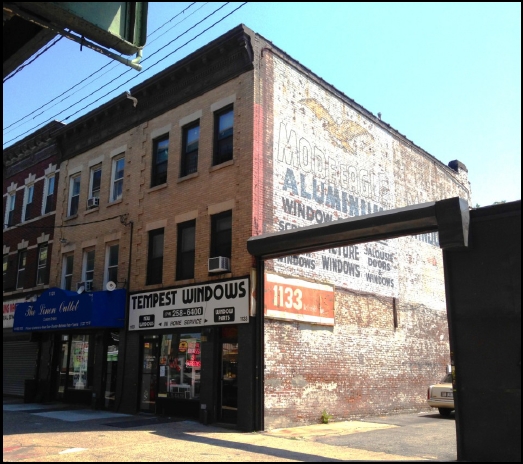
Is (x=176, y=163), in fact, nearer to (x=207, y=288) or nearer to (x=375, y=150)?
(x=207, y=288)

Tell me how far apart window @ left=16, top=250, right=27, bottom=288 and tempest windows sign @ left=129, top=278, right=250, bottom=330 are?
865 cm

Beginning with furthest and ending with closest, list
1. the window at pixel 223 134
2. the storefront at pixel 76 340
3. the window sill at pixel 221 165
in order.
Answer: the storefront at pixel 76 340
the window at pixel 223 134
the window sill at pixel 221 165

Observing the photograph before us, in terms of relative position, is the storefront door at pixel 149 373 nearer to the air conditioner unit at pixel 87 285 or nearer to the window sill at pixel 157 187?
the air conditioner unit at pixel 87 285

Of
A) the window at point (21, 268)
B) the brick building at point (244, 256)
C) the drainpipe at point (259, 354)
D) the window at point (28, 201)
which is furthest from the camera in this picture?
the window at point (28, 201)

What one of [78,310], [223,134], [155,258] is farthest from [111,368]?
[223,134]

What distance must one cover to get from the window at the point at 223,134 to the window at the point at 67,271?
8576 millimetres

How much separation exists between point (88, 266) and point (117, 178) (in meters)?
3.58

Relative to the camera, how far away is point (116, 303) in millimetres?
17906

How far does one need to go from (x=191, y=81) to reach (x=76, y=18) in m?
13.2

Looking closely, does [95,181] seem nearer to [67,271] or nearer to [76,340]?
[67,271]

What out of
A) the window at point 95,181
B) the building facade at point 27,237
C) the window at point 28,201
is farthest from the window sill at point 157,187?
the window at point 28,201

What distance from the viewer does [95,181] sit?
2144cm

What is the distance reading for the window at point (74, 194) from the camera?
72.3 feet

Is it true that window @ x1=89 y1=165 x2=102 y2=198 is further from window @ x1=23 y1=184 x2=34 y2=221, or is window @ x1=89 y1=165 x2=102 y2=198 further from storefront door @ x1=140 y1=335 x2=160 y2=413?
storefront door @ x1=140 y1=335 x2=160 y2=413
